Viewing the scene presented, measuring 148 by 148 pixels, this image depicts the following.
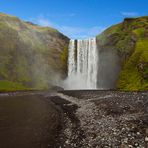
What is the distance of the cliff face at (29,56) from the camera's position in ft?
370

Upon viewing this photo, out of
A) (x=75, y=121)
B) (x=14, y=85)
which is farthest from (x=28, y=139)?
(x=14, y=85)

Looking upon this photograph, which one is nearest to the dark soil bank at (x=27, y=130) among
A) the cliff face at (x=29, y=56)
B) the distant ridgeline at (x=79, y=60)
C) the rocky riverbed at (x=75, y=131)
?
the rocky riverbed at (x=75, y=131)

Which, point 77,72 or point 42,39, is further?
point 42,39

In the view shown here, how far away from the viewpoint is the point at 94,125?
3070 cm

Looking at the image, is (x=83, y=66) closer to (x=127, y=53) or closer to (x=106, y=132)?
(x=127, y=53)

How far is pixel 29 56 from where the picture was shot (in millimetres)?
126438

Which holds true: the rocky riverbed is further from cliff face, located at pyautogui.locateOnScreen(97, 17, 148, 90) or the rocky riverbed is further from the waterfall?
the waterfall

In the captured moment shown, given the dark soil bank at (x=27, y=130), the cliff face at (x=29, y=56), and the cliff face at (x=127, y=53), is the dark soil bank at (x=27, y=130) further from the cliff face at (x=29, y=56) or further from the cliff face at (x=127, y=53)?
the cliff face at (x=127, y=53)

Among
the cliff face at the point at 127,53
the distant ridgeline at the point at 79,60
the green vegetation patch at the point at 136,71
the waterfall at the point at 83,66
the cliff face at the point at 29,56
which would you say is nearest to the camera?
the green vegetation patch at the point at 136,71

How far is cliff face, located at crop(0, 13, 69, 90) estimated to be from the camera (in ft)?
370

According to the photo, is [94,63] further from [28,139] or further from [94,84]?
[28,139]

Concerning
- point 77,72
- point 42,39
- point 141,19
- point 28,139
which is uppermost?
point 141,19

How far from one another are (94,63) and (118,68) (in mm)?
12122

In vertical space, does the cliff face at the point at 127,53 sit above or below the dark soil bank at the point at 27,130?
above
